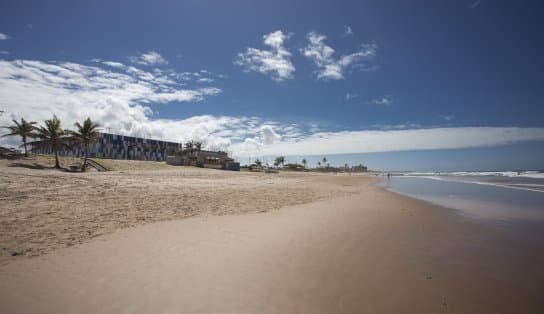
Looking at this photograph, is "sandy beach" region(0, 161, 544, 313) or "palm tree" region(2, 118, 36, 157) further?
"palm tree" region(2, 118, 36, 157)

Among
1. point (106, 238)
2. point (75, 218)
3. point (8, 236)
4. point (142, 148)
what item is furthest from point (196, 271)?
point (142, 148)

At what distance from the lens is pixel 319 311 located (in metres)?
3.69

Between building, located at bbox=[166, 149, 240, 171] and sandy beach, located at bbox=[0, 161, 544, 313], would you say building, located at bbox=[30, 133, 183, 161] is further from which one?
sandy beach, located at bbox=[0, 161, 544, 313]

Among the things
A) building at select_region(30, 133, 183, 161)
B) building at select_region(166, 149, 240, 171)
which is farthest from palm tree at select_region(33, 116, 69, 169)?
building at select_region(30, 133, 183, 161)

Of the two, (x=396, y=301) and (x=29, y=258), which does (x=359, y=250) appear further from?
(x=29, y=258)

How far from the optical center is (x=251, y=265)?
17.1 feet

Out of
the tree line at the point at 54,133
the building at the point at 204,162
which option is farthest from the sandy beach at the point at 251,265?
the building at the point at 204,162

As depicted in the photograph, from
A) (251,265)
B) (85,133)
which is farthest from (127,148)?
(251,265)

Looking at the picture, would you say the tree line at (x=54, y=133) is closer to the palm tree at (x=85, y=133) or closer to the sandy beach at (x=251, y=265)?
the palm tree at (x=85, y=133)

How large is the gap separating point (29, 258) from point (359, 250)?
8127 mm

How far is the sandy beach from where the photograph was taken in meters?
3.83

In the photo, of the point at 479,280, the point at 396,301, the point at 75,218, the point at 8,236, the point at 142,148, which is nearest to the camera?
the point at 396,301

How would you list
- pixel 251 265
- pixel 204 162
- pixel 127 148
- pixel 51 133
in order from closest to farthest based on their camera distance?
pixel 251 265
pixel 51 133
pixel 204 162
pixel 127 148

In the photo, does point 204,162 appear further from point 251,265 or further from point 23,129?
point 251,265
